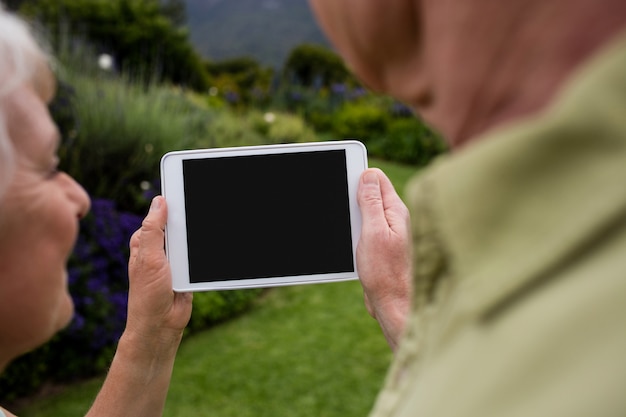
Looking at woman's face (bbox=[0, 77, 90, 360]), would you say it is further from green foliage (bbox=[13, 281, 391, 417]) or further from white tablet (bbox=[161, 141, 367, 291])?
green foliage (bbox=[13, 281, 391, 417])

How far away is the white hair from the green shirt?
537 mm

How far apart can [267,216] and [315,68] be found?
12830 millimetres

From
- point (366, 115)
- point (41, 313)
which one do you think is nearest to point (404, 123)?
point (366, 115)

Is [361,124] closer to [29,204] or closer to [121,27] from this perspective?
[121,27]

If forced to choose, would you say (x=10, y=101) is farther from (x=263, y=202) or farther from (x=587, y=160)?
(x=263, y=202)

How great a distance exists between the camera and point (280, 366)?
487 cm

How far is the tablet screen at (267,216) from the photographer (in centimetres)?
171

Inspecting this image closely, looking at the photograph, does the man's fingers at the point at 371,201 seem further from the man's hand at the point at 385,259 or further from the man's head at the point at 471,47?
the man's head at the point at 471,47

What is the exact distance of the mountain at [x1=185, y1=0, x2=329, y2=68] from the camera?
31.5 m

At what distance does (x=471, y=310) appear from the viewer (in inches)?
23.1

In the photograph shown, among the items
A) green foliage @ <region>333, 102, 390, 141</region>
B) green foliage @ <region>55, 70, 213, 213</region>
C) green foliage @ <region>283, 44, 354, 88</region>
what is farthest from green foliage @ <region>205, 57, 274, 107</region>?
green foliage @ <region>55, 70, 213, 213</region>

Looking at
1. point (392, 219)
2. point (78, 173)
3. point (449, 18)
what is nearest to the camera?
point (449, 18)

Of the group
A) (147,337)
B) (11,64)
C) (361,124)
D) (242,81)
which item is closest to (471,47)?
(11,64)

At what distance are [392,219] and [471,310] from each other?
3.59ft
